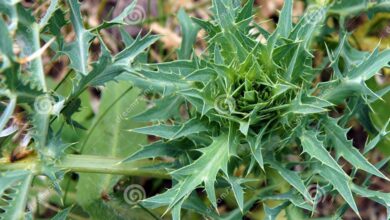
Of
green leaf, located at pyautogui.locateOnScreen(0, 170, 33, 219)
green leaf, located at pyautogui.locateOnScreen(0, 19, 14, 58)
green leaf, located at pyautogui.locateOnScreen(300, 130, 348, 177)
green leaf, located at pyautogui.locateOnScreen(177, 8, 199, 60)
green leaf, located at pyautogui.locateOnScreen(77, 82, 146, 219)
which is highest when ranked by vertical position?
green leaf, located at pyautogui.locateOnScreen(0, 19, 14, 58)

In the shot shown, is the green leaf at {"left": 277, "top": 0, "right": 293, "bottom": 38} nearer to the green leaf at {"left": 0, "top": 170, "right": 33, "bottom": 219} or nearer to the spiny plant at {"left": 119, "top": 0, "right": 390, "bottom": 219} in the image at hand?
the spiny plant at {"left": 119, "top": 0, "right": 390, "bottom": 219}

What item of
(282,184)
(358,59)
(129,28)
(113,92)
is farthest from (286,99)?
(129,28)

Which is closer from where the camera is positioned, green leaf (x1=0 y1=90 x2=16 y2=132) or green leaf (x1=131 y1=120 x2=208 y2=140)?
green leaf (x1=0 y1=90 x2=16 y2=132)

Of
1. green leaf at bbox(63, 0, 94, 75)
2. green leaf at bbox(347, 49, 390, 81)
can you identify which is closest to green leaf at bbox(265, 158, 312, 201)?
green leaf at bbox(347, 49, 390, 81)

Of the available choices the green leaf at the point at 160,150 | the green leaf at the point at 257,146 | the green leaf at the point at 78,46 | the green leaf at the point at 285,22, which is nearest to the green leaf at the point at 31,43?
the green leaf at the point at 78,46

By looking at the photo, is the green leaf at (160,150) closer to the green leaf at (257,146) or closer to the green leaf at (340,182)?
the green leaf at (257,146)
